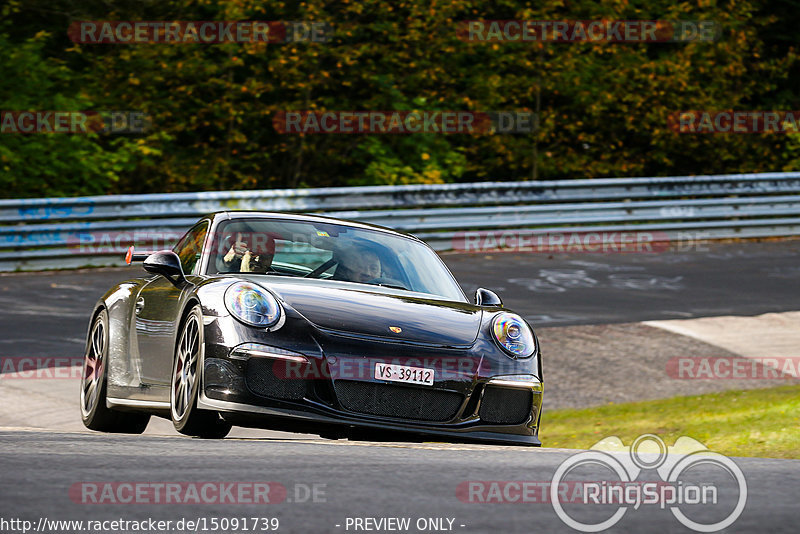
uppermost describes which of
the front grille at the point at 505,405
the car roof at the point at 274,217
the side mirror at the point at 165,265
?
the car roof at the point at 274,217

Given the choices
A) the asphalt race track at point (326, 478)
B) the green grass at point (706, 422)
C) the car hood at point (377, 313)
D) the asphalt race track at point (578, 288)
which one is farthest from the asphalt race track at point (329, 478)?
the asphalt race track at point (578, 288)

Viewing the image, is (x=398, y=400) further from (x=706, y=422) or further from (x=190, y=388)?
(x=706, y=422)

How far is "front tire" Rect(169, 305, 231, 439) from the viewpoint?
652 cm

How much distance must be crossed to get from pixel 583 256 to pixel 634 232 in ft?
5.69

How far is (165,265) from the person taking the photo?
729 cm

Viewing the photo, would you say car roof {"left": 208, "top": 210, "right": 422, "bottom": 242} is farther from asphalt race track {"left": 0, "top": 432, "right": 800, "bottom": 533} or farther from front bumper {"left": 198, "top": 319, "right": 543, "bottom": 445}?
asphalt race track {"left": 0, "top": 432, "right": 800, "bottom": 533}

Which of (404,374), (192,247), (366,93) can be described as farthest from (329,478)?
(366,93)

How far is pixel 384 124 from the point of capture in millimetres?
22734

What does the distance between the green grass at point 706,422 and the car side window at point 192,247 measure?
307 cm

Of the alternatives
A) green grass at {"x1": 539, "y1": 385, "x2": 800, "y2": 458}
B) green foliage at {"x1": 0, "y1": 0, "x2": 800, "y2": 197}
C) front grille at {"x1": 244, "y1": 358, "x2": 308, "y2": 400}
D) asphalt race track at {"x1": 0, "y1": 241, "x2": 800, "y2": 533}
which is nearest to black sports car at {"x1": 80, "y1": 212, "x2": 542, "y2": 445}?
front grille at {"x1": 244, "y1": 358, "x2": 308, "y2": 400}

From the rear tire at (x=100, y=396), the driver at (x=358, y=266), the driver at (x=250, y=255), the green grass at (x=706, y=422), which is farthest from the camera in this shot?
the green grass at (x=706, y=422)

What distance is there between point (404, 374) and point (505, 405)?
2.18 ft

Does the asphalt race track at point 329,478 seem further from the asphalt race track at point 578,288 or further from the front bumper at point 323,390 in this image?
the asphalt race track at point 578,288

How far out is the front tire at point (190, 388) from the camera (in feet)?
21.4
